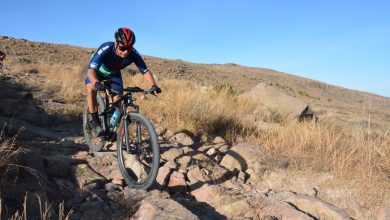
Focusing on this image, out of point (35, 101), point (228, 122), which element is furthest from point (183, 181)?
point (35, 101)

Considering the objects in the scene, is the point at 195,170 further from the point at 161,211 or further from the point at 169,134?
the point at 169,134

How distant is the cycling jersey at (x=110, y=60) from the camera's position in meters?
6.05

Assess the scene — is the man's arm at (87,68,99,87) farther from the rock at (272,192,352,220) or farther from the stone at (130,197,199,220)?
the rock at (272,192,352,220)

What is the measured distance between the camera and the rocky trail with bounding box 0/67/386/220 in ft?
14.5

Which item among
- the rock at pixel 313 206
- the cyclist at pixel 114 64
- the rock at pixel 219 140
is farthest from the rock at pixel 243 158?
the cyclist at pixel 114 64

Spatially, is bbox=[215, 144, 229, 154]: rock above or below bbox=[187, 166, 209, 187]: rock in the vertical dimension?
above

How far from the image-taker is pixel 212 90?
13.3 meters

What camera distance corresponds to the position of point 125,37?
5.68m

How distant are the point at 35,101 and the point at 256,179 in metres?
5.91

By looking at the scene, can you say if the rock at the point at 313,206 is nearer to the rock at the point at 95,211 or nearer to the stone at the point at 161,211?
the stone at the point at 161,211

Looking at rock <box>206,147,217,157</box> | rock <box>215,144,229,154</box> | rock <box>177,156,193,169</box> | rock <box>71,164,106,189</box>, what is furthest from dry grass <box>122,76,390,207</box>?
rock <box>71,164,106,189</box>

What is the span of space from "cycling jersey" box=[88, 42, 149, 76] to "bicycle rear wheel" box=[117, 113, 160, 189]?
1.05 metres

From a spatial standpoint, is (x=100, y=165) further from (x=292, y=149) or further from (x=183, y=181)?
(x=292, y=149)

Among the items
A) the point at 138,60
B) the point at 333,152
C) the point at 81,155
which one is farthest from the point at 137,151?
the point at 333,152
